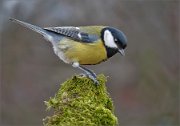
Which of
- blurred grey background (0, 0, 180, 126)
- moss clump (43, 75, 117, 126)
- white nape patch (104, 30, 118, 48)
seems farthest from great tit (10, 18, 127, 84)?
blurred grey background (0, 0, 180, 126)

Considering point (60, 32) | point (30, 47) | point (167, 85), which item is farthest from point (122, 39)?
point (30, 47)

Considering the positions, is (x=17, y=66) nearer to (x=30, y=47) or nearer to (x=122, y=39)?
(x=30, y=47)

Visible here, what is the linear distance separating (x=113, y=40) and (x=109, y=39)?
0.06 m

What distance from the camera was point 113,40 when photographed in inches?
166

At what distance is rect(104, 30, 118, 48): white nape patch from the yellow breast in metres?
0.06

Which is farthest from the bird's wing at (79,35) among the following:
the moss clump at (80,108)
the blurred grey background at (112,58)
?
the blurred grey background at (112,58)

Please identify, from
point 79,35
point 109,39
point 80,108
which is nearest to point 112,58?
point 79,35

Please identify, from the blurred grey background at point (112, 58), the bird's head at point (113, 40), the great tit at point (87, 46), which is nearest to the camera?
the bird's head at point (113, 40)

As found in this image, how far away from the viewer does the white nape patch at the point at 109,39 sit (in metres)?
4.20

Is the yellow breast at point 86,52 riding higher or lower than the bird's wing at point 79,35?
lower

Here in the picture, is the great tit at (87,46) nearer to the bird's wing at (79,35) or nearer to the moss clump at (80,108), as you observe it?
the bird's wing at (79,35)

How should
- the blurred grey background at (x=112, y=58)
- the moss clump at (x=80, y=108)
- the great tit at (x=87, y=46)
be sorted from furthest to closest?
1. the blurred grey background at (x=112, y=58)
2. the great tit at (x=87, y=46)
3. the moss clump at (x=80, y=108)

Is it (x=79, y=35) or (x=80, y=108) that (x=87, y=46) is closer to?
(x=79, y=35)

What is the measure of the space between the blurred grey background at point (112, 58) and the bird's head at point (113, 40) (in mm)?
2664
